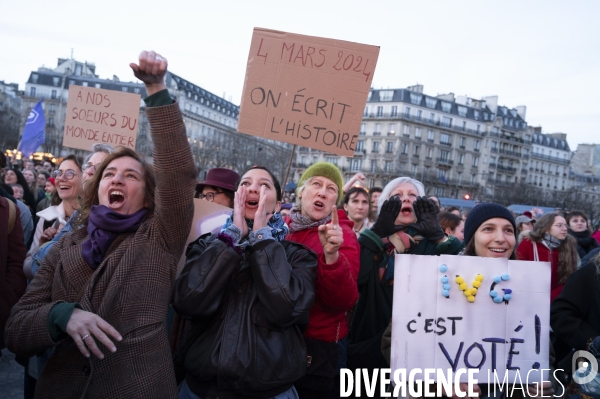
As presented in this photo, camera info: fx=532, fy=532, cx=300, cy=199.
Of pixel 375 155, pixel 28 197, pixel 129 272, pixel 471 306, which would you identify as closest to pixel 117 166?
pixel 129 272

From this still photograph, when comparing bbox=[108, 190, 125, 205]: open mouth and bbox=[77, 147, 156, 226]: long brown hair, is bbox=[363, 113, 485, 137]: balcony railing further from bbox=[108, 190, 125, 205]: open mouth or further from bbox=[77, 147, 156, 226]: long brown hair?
bbox=[108, 190, 125, 205]: open mouth

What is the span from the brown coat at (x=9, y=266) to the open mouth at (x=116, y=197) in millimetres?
1253

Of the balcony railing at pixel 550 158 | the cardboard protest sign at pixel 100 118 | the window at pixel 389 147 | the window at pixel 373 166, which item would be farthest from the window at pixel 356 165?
the cardboard protest sign at pixel 100 118

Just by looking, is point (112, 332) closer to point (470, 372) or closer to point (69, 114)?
point (470, 372)

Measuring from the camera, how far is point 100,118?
611 centimetres

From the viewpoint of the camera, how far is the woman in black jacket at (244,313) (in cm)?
249

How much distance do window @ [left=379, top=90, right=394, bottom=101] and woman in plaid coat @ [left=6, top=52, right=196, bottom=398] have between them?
242 feet

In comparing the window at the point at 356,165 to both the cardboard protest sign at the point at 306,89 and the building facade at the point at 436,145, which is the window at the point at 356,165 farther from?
the cardboard protest sign at the point at 306,89

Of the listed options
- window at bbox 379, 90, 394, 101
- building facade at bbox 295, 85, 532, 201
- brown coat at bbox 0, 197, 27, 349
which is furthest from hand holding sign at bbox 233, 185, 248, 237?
window at bbox 379, 90, 394, 101

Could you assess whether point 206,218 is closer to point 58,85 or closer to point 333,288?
point 333,288

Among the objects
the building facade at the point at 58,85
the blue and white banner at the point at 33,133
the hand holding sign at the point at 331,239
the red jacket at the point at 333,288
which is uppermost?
the building facade at the point at 58,85

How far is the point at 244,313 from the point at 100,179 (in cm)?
113

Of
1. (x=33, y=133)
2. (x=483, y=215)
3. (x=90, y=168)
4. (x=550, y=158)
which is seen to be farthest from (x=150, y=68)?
(x=550, y=158)

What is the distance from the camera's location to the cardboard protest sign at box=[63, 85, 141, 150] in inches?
237
